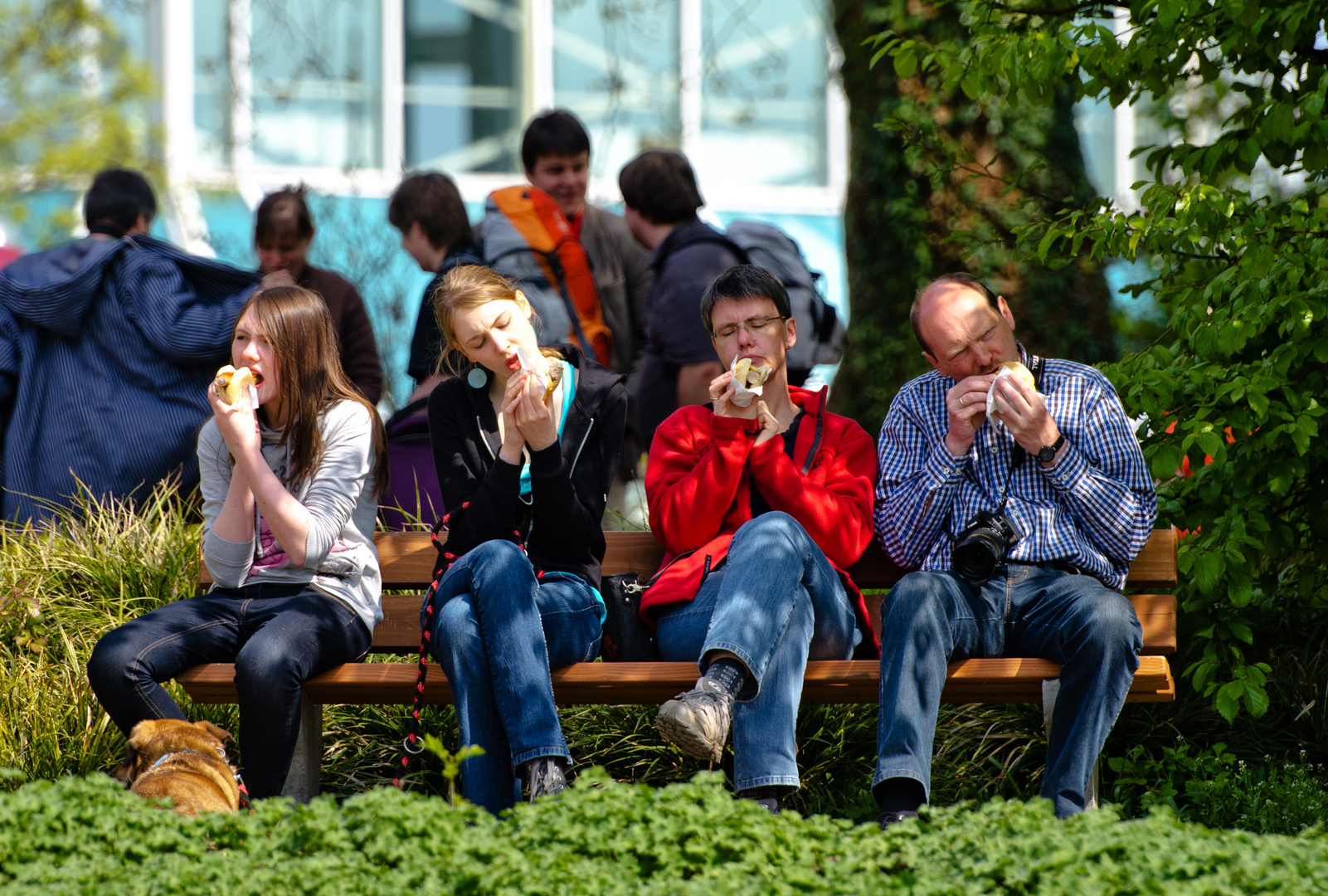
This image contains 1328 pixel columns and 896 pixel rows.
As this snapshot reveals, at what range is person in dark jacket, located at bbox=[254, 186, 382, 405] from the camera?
20.1ft

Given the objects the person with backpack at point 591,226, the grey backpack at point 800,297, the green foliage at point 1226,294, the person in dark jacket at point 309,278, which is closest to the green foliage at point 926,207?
the grey backpack at point 800,297

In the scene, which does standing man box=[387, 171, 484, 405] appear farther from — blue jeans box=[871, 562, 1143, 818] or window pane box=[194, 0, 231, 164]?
window pane box=[194, 0, 231, 164]

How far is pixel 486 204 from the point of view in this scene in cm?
627

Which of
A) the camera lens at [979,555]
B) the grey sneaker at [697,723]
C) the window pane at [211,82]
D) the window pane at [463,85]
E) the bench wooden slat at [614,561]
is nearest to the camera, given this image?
the grey sneaker at [697,723]

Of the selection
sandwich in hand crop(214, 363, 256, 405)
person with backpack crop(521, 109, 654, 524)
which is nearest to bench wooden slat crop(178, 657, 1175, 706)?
sandwich in hand crop(214, 363, 256, 405)

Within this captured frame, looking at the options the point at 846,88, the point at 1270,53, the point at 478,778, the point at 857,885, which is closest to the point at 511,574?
the point at 478,778

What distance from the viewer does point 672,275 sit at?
18.8 feet

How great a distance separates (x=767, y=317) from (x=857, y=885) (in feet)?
6.68

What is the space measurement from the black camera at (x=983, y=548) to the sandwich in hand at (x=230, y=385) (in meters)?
2.12

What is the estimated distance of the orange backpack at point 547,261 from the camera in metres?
5.94

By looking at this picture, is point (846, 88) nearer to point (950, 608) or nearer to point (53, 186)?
point (950, 608)

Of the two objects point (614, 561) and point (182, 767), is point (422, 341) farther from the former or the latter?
point (182, 767)

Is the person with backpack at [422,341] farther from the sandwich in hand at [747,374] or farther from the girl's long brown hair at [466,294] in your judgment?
the sandwich in hand at [747,374]

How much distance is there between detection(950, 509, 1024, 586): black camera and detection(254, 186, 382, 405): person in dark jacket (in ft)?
9.46
